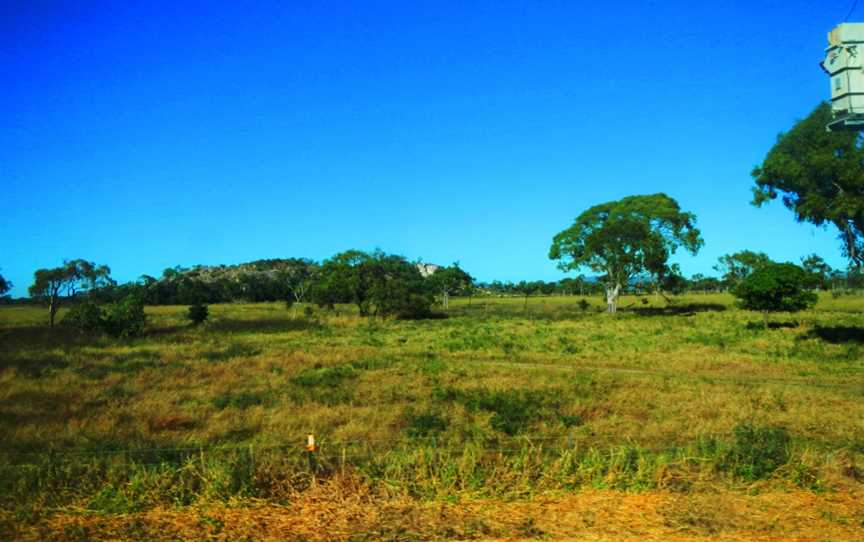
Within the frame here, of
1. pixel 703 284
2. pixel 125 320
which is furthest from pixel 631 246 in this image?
pixel 703 284

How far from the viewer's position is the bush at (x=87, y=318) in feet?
121

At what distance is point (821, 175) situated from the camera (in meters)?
27.8

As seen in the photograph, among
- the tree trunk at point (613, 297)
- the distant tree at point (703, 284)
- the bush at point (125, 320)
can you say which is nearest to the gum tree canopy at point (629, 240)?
the tree trunk at point (613, 297)

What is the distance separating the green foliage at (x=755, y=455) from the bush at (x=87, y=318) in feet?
123

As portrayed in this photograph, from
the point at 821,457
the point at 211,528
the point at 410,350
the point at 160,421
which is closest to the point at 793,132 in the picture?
the point at 410,350

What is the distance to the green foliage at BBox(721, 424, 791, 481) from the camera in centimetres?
717

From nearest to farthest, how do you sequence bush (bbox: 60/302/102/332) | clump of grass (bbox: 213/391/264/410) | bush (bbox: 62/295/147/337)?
clump of grass (bbox: 213/391/264/410) → bush (bbox: 62/295/147/337) → bush (bbox: 60/302/102/332)

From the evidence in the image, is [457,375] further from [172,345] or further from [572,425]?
[172,345]

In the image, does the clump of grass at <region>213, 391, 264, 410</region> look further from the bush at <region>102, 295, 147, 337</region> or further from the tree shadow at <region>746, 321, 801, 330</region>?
the tree shadow at <region>746, 321, 801, 330</region>

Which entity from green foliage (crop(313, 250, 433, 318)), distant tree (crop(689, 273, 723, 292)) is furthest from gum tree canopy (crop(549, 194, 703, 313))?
distant tree (crop(689, 273, 723, 292))

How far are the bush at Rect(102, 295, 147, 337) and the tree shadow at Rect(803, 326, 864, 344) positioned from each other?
3790 centimetres

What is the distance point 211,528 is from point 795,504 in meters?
5.99

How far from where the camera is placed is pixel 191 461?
22.3ft

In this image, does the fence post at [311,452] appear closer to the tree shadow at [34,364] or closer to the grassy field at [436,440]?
the grassy field at [436,440]
